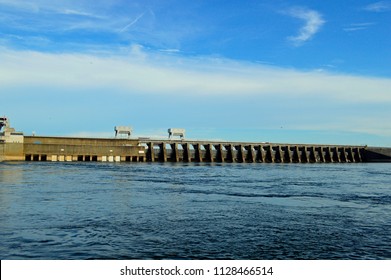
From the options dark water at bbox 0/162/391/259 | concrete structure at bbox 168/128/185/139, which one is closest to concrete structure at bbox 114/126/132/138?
concrete structure at bbox 168/128/185/139

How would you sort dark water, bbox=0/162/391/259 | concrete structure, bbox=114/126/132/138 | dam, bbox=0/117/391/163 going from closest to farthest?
1. dark water, bbox=0/162/391/259
2. dam, bbox=0/117/391/163
3. concrete structure, bbox=114/126/132/138

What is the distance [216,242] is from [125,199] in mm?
13315

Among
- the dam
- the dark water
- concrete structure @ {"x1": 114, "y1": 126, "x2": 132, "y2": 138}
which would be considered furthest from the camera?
concrete structure @ {"x1": 114, "y1": 126, "x2": 132, "y2": 138}

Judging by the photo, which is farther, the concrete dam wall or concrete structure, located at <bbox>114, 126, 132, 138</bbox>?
concrete structure, located at <bbox>114, 126, 132, 138</bbox>

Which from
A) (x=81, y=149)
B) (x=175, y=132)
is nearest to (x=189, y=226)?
(x=81, y=149)

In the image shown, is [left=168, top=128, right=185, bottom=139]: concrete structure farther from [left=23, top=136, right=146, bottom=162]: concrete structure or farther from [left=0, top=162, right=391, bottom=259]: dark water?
[left=0, top=162, right=391, bottom=259]: dark water

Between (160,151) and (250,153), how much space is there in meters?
25.5

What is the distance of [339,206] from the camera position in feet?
85.8

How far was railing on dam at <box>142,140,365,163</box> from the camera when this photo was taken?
367ft

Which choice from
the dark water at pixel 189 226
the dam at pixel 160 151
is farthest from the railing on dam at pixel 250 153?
the dark water at pixel 189 226

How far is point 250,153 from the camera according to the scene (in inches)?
4759

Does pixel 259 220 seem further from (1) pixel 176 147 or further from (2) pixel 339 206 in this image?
(1) pixel 176 147

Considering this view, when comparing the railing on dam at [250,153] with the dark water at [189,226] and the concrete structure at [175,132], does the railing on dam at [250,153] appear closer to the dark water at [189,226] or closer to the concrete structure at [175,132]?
the concrete structure at [175,132]

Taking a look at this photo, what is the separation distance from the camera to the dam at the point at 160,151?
95.0 m
